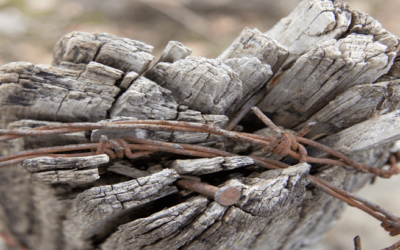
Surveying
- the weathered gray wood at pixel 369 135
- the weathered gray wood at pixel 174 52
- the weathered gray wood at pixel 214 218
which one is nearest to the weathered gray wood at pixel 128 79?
the weathered gray wood at pixel 174 52

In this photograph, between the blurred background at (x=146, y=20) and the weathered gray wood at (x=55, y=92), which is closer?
the weathered gray wood at (x=55, y=92)

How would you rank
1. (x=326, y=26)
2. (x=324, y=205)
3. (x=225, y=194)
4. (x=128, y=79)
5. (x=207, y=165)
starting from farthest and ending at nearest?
(x=324, y=205) < (x=326, y=26) < (x=128, y=79) < (x=207, y=165) < (x=225, y=194)

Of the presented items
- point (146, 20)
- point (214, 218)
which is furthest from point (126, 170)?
point (146, 20)

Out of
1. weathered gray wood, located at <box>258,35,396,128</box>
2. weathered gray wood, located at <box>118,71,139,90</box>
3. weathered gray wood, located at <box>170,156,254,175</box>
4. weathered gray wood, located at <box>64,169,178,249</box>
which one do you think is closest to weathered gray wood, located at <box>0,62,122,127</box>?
weathered gray wood, located at <box>118,71,139,90</box>

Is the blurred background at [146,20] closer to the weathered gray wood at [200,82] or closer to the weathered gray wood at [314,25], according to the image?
the weathered gray wood at [314,25]

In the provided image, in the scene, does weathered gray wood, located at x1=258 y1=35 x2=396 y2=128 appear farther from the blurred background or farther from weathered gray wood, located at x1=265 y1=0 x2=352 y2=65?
the blurred background

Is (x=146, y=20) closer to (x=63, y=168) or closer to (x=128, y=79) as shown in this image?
(x=128, y=79)
